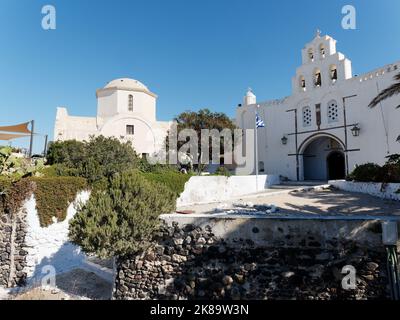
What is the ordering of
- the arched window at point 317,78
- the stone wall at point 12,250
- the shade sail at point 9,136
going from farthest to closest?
the arched window at point 317,78 → the shade sail at point 9,136 → the stone wall at point 12,250

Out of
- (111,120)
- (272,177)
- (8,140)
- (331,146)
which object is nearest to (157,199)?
(272,177)

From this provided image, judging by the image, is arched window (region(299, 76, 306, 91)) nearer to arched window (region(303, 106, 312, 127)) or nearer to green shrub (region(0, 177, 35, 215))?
arched window (region(303, 106, 312, 127))

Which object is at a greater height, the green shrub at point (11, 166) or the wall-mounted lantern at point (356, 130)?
the wall-mounted lantern at point (356, 130)

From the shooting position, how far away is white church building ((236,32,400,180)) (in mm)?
15602

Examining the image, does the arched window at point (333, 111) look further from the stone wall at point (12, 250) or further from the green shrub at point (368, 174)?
the stone wall at point (12, 250)

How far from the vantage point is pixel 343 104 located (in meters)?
17.3

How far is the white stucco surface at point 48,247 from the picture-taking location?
885 centimetres

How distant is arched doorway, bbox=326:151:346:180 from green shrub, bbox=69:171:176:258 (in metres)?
16.9

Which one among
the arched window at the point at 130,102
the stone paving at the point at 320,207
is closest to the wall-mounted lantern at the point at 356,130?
the stone paving at the point at 320,207

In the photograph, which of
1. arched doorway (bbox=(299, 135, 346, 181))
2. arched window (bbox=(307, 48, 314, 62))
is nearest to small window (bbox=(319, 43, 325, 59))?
arched window (bbox=(307, 48, 314, 62))

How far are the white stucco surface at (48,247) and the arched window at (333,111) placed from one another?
686 inches

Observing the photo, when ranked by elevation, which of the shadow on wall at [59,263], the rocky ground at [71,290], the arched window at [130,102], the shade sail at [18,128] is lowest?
the rocky ground at [71,290]

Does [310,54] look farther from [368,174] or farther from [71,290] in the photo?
[71,290]
